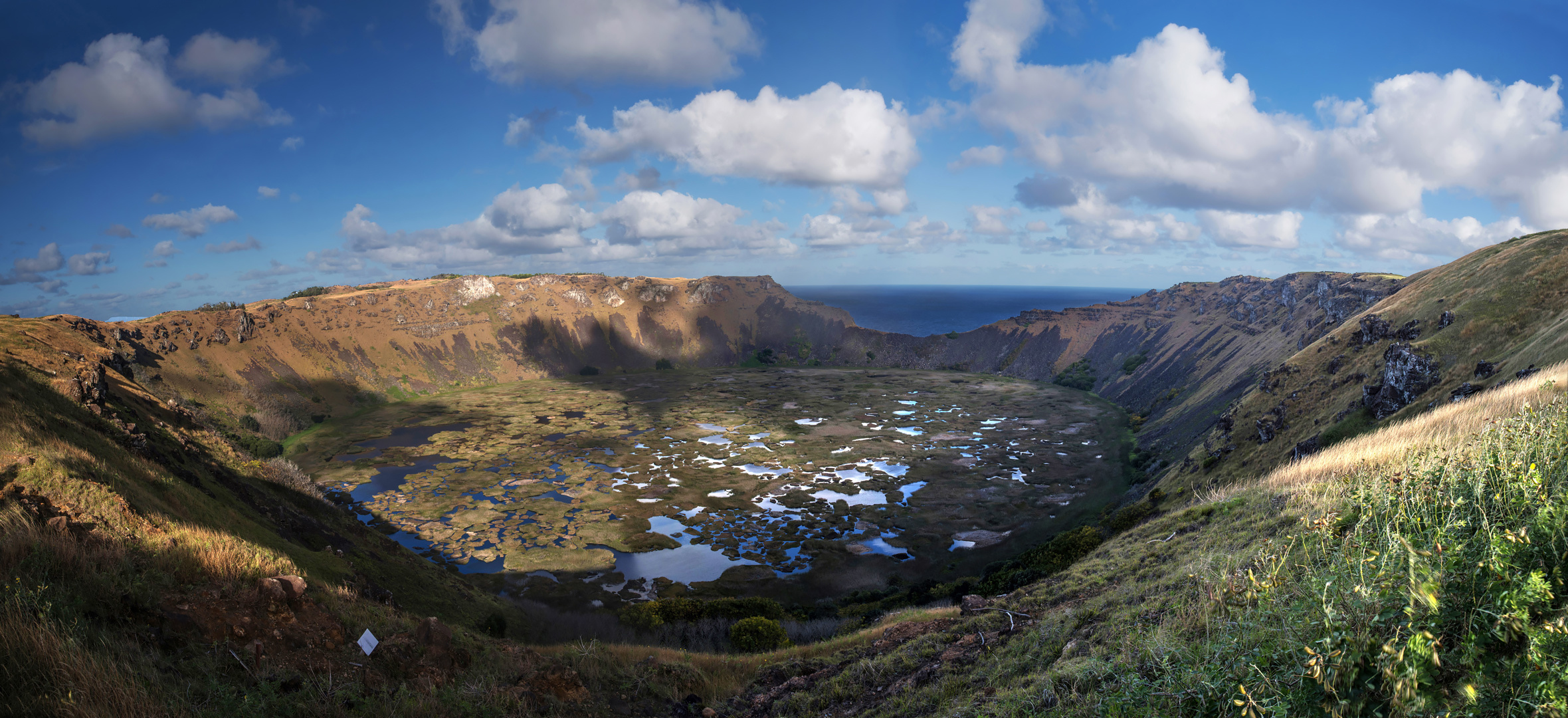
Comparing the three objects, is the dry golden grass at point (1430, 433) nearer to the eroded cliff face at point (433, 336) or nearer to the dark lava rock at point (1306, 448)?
the dark lava rock at point (1306, 448)

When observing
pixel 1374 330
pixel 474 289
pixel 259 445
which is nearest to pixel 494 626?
pixel 259 445

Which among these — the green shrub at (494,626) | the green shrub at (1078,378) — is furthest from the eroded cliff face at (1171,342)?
the green shrub at (494,626)

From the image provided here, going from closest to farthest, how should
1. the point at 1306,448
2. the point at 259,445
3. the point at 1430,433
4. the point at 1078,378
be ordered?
the point at 1430,433, the point at 1306,448, the point at 259,445, the point at 1078,378

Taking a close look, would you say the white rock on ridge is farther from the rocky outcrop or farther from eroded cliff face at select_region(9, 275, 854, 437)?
the rocky outcrop

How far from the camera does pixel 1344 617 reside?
250 inches

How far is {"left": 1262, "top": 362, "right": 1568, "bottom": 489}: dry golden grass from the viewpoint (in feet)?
42.0

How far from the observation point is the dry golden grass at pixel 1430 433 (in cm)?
1280

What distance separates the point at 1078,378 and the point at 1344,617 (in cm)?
13279

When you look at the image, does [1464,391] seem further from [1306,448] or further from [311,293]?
[311,293]

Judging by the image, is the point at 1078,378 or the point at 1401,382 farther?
the point at 1078,378

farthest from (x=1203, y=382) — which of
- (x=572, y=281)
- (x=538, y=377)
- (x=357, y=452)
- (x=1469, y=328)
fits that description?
(x=572, y=281)

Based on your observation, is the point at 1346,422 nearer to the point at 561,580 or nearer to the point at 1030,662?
the point at 1030,662

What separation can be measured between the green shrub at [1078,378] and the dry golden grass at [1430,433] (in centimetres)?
10693

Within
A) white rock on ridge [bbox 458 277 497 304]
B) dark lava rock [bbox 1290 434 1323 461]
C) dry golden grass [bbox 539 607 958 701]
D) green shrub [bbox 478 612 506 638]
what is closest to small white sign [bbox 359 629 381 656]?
dry golden grass [bbox 539 607 958 701]
